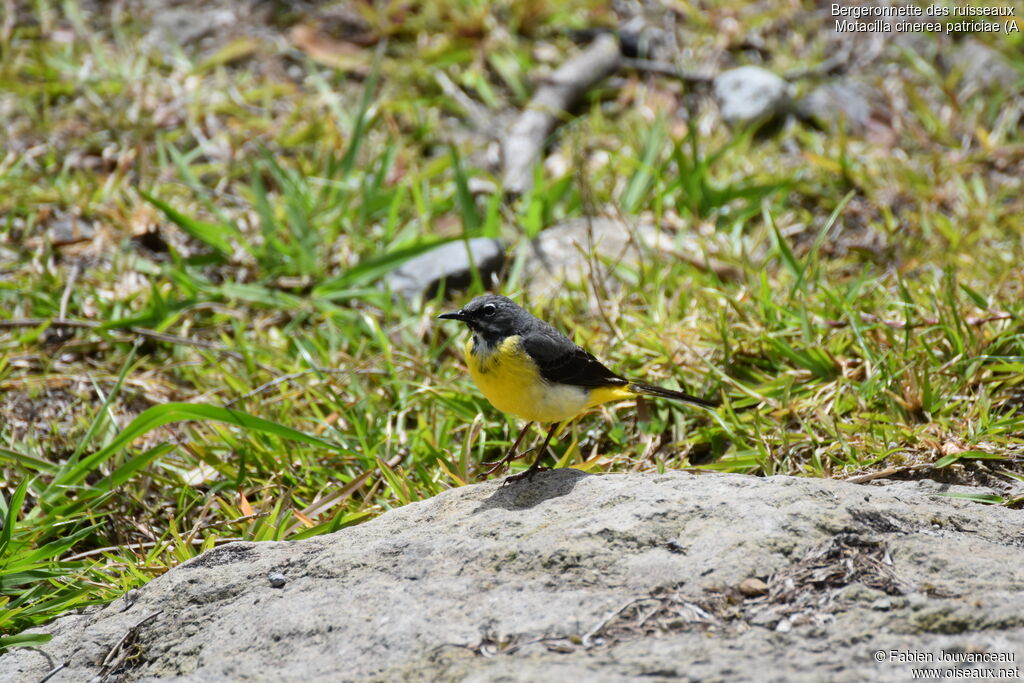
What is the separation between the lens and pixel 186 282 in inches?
232

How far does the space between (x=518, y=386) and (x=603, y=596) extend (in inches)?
49.2

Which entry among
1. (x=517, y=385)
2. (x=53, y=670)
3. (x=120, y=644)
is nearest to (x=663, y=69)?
(x=517, y=385)

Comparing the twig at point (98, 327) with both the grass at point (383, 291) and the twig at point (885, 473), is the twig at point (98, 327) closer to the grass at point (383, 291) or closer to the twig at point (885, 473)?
the grass at point (383, 291)

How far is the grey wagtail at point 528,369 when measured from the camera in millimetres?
3934

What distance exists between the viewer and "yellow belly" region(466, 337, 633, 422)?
154 inches

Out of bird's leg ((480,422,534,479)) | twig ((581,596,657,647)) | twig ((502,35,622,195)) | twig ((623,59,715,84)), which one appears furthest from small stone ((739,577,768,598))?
twig ((623,59,715,84))

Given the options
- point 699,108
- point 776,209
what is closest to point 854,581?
point 776,209

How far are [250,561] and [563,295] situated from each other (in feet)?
10.0

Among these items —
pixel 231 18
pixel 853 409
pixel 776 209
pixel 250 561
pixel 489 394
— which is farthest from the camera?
pixel 231 18

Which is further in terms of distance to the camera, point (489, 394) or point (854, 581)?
point (489, 394)

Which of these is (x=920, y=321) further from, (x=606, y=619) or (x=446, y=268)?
(x=606, y=619)

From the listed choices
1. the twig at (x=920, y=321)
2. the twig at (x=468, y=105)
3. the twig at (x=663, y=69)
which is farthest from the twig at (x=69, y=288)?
the twig at (x=663, y=69)

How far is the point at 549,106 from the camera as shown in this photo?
795 cm

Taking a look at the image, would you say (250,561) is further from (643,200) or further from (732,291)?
(643,200)
